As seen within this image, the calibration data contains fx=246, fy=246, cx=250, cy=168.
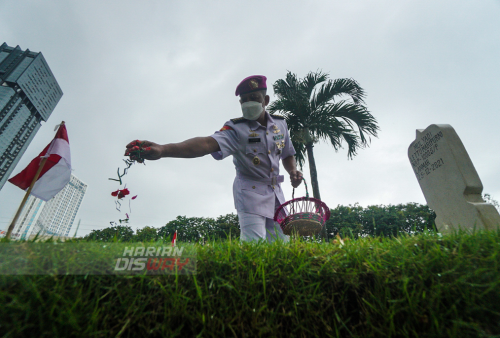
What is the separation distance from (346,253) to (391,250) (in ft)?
0.94

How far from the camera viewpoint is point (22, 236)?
158cm

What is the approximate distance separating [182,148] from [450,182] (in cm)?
337

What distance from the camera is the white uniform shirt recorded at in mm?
2637

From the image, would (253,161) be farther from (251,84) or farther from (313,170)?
(313,170)

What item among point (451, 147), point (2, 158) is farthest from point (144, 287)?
point (2, 158)

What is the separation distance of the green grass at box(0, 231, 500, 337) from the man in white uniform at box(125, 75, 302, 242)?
46.8 inches

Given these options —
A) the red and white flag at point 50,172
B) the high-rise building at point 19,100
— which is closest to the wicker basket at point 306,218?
the red and white flag at point 50,172

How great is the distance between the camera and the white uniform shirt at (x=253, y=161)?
A: 8.65ft

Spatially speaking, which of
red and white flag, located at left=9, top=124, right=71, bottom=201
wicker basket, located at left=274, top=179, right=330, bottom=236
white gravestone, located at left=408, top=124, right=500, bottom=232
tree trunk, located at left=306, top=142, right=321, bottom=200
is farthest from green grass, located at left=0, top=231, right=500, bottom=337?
tree trunk, located at left=306, top=142, right=321, bottom=200

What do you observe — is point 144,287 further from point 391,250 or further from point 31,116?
point 31,116

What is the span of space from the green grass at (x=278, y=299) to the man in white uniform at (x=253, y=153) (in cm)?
119

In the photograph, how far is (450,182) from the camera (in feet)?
10.4

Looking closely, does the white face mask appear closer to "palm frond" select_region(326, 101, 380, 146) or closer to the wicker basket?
the wicker basket

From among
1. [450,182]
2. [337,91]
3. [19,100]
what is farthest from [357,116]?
[19,100]
